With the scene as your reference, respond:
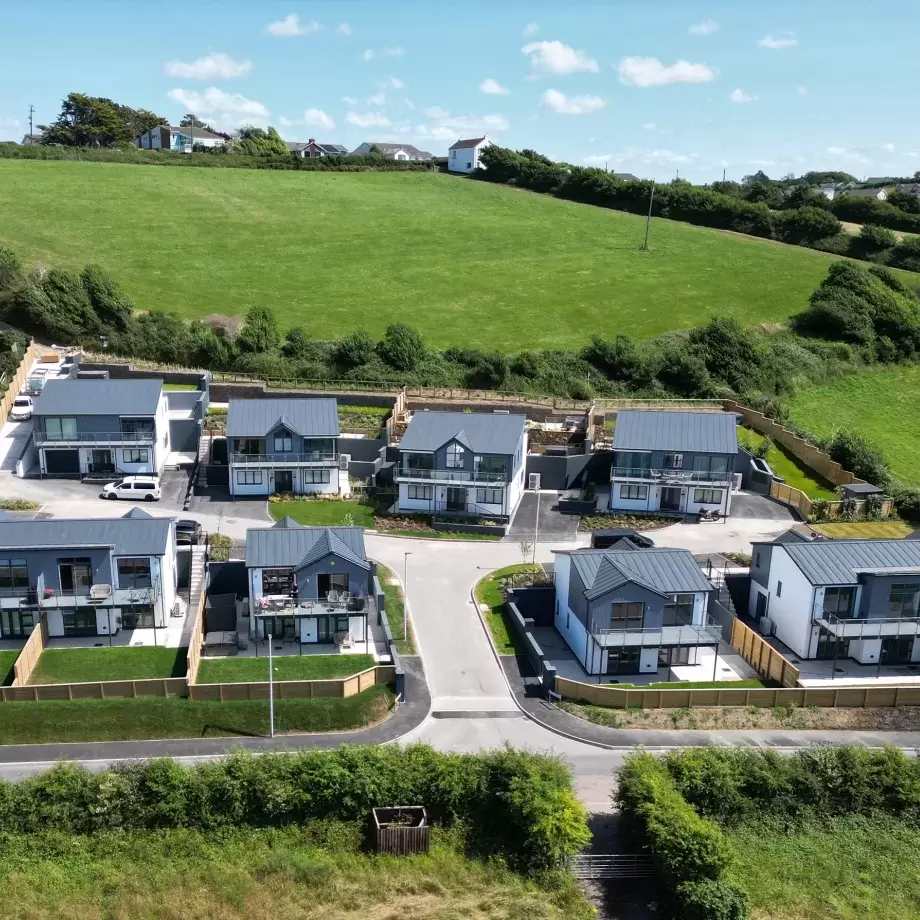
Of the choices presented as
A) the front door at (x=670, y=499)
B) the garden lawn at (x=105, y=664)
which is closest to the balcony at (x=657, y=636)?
the garden lawn at (x=105, y=664)

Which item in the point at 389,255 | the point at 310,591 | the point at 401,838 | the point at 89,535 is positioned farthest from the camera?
the point at 389,255

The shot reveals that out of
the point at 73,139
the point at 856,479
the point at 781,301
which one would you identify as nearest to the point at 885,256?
the point at 781,301

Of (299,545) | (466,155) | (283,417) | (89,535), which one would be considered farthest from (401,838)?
(466,155)

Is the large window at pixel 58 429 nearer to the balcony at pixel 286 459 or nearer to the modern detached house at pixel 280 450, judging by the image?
the modern detached house at pixel 280 450

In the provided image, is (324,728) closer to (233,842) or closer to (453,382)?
(233,842)

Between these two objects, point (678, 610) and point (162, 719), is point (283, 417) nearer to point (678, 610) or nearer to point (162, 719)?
point (162, 719)
